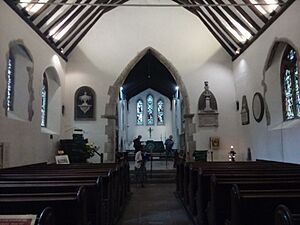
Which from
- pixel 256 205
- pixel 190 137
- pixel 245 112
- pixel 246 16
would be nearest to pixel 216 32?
pixel 246 16

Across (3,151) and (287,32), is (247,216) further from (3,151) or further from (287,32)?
(287,32)

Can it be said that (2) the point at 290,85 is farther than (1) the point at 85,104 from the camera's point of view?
No

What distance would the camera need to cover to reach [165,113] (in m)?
20.8

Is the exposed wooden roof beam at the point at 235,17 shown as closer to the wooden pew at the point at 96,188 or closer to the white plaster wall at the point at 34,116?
the white plaster wall at the point at 34,116

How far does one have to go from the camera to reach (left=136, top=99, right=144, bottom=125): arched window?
2073 cm

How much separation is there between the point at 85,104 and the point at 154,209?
5.47 metres

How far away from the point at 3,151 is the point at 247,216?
475 cm

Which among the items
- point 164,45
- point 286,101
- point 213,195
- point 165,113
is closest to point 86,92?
point 164,45

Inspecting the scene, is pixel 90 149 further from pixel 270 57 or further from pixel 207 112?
pixel 270 57

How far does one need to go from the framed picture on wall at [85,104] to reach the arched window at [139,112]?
35.0 ft

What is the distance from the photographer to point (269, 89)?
7.59 m

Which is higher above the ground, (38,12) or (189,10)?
(189,10)

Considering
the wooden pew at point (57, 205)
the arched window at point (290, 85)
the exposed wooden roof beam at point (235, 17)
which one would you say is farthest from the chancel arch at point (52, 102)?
the wooden pew at point (57, 205)

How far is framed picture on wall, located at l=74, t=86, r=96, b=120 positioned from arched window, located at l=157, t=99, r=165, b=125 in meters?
10.9
